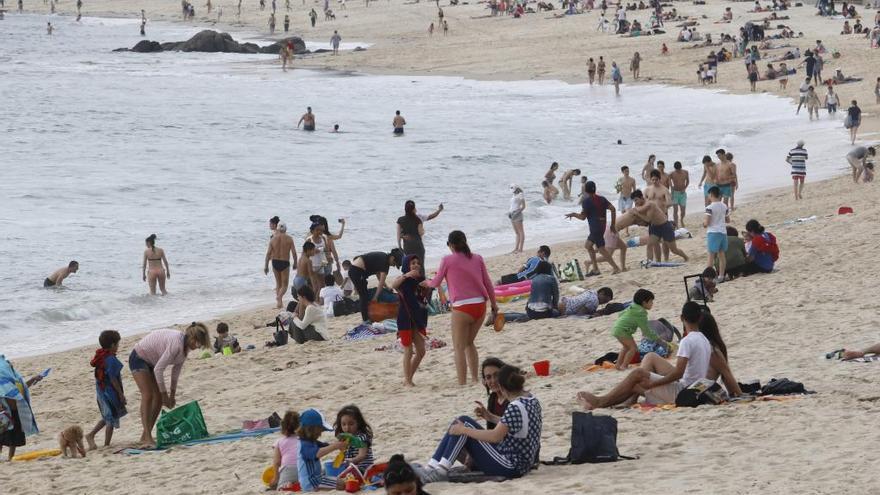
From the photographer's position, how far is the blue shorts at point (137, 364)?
9.40 m

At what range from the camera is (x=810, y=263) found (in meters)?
13.5

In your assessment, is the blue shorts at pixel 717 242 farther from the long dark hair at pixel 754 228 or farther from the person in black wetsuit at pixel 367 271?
the person in black wetsuit at pixel 367 271

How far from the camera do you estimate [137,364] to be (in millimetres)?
9445

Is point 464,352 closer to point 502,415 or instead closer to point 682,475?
point 502,415

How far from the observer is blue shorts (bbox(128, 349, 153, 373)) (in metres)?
9.40

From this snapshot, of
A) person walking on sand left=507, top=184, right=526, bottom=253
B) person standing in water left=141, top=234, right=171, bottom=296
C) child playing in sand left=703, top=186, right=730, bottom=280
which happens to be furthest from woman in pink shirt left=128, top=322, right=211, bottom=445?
person walking on sand left=507, top=184, right=526, bottom=253

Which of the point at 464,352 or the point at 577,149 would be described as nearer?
the point at 464,352

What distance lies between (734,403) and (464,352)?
2.44m

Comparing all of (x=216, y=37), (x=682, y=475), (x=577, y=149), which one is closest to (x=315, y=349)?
(x=682, y=475)

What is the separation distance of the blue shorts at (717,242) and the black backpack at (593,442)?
609cm

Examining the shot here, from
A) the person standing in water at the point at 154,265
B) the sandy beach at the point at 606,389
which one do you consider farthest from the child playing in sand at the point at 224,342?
the person standing in water at the point at 154,265

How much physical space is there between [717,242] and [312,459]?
6.66m

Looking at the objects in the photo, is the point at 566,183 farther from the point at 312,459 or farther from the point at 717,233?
the point at 312,459

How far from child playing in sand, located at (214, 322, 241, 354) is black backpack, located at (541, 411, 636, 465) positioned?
6.44 m
